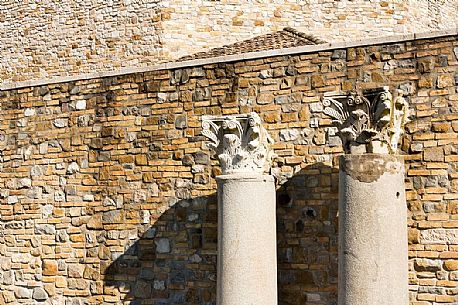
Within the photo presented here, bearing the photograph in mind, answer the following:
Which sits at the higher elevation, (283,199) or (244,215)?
(283,199)

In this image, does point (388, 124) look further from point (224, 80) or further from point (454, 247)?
point (224, 80)

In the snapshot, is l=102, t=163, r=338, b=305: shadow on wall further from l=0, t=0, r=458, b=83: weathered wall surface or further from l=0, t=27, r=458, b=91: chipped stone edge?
l=0, t=0, r=458, b=83: weathered wall surface

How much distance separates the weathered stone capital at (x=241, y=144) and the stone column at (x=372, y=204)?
858mm

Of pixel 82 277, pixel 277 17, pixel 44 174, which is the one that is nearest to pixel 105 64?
pixel 277 17

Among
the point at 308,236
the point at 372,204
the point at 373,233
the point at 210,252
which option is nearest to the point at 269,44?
the point at 210,252

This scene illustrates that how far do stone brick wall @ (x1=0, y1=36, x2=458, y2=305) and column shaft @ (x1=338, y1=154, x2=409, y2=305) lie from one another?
712 millimetres

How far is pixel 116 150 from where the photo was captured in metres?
9.76

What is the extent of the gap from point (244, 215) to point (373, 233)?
1.27 metres

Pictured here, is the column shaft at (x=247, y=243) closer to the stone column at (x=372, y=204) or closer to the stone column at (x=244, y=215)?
the stone column at (x=244, y=215)

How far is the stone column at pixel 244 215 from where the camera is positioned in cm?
792

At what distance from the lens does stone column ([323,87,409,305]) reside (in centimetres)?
726

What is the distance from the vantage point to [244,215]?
7992mm

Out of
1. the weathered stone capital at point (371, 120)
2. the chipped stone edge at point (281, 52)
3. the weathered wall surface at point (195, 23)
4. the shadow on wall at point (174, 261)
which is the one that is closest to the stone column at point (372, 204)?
the weathered stone capital at point (371, 120)

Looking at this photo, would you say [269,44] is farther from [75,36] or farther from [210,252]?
[75,36]
